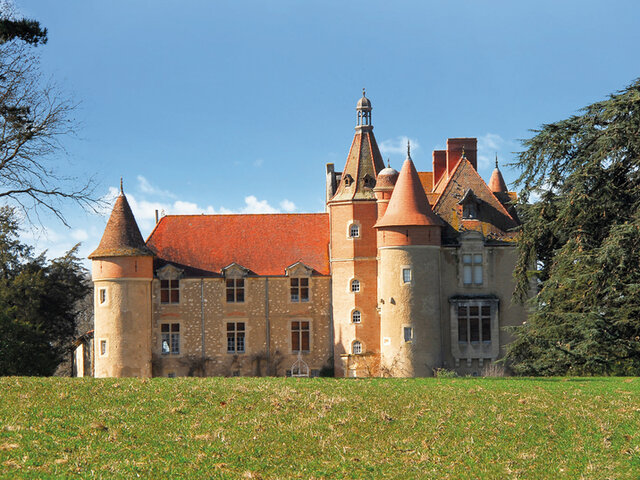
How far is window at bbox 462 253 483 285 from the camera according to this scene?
113 ft

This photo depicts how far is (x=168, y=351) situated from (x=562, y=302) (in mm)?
17615

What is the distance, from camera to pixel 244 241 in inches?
1533

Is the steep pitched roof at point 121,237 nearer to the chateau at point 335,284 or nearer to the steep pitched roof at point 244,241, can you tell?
the chateau at point 335,284

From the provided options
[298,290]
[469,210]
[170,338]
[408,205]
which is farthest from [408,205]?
[170,338]

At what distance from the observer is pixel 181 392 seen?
16797 millimetres

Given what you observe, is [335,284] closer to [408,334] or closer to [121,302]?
[408,334]

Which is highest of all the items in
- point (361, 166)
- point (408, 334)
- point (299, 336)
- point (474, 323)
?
point (361, 166)

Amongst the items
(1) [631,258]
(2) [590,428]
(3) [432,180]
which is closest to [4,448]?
(2) [590,428]

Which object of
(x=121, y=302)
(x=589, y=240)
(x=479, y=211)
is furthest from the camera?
(x=121, y=302)

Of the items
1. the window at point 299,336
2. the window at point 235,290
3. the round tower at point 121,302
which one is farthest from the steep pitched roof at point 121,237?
the window at point 299,336

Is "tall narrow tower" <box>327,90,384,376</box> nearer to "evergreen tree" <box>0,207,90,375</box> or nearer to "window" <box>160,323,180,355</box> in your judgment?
"window" <box>160,323,180,355</box>

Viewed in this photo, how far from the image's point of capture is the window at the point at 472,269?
34.6 m

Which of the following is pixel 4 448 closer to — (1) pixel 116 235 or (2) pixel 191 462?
(2) pixel 191 462

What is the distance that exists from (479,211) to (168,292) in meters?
13.9
